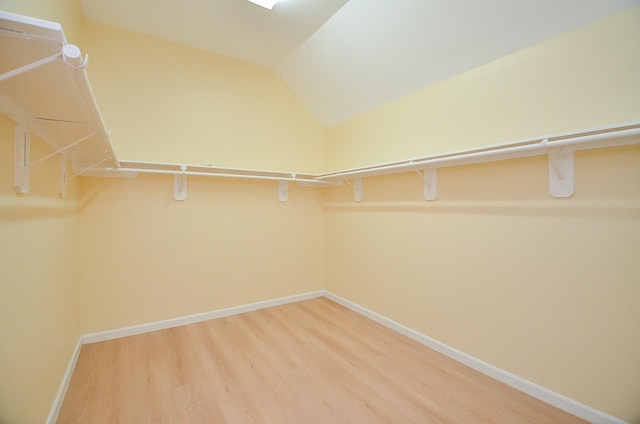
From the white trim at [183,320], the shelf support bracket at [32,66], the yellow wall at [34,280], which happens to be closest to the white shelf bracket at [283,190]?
the white trim at [183,320]

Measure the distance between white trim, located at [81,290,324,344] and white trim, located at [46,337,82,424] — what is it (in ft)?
0.52

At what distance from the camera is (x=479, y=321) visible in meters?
1.87

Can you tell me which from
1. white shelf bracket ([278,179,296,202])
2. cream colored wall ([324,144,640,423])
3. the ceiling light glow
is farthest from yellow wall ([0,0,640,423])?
the ceiling light glow

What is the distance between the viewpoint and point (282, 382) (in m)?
1.75

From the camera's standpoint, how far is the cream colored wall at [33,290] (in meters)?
0.96

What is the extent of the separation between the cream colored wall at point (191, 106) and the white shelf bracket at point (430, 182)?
147cm

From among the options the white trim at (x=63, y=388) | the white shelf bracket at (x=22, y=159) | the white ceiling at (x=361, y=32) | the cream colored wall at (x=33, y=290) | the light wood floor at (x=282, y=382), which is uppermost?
the white ceiling at (x=361, y=32)

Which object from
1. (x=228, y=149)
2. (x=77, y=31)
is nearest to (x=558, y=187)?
(x=228, y=149)

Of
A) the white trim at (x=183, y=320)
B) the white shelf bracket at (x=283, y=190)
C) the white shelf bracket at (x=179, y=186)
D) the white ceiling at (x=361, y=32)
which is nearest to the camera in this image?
the white ceiling at (x=361, y=32)

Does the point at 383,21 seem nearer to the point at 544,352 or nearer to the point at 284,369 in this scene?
the point at 544,352

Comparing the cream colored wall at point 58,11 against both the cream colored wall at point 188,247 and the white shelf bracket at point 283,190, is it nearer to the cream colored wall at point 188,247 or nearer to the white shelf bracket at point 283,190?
the cream colored wall at point 188,247

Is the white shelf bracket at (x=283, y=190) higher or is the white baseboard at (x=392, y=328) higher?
the white shelf bracket at (x=283, y=190)

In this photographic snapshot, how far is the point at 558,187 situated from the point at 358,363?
63.9 inches

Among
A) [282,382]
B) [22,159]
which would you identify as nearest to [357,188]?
[282,382]
